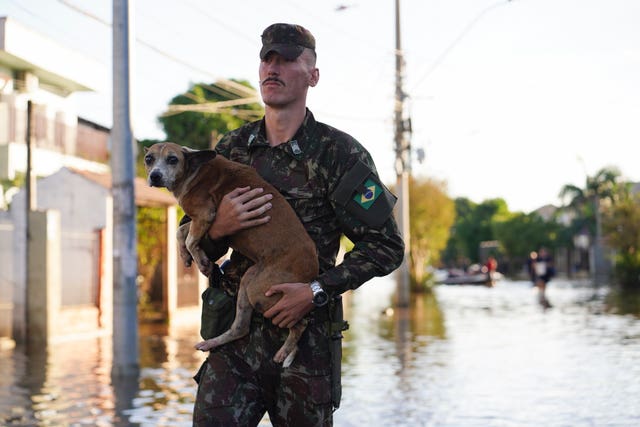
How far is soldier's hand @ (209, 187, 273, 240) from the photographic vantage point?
11.6 feet

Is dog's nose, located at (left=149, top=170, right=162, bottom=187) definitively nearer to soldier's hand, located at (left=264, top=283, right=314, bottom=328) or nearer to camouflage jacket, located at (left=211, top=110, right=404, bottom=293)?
camouflage jacket, located at (left=211, top=110, right=404, bottom=293)

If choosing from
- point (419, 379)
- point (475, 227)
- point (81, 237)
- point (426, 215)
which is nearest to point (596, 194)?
point (426, 215)

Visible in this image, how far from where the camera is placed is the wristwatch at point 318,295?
11.7ft

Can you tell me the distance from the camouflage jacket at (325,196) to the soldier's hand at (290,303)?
0.12 metres

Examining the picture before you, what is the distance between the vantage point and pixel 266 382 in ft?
12.4

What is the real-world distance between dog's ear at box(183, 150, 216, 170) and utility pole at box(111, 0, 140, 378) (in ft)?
30.2

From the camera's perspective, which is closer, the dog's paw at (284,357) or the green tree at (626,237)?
the dog's paw at (284,357)

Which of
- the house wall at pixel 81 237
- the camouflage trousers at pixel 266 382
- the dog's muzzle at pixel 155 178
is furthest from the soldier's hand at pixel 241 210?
the house wall at pixel 81 237

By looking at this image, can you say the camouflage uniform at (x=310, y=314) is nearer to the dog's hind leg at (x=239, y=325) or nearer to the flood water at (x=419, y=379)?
the dog's hind leg at (x=239, y=325)

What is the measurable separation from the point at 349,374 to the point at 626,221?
4064 centimetres

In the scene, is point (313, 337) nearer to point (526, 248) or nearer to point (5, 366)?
point (5, 366)

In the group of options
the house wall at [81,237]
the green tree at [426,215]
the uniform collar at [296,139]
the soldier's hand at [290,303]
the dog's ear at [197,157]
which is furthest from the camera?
the green tree at [426,215]

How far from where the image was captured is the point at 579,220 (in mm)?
92062

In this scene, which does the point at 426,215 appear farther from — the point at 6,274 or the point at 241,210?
the point at 241,210
